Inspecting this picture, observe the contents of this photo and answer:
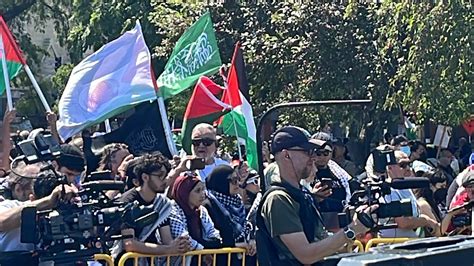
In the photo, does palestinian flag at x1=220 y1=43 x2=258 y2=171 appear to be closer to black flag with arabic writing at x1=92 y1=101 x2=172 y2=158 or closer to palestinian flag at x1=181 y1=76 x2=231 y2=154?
palestinian flag at x1=181 y1=76 x2=231 y2=154

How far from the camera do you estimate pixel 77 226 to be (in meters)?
5.60

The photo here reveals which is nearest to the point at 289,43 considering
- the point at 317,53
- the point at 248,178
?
the point at 317,53

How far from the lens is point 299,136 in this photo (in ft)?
18.6

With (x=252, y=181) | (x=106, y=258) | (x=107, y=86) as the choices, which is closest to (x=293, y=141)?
(x=106, y=258)

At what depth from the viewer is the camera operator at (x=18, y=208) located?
5.84 metres

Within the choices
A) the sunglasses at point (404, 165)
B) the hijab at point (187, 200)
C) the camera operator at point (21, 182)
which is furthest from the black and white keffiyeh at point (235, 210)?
the camera operator at point (21, 182)

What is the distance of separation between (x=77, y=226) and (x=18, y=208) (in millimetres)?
555

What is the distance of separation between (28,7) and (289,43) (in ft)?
53.1

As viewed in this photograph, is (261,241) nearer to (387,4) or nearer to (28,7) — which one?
(387,4)

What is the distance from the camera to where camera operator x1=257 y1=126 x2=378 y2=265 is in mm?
5383

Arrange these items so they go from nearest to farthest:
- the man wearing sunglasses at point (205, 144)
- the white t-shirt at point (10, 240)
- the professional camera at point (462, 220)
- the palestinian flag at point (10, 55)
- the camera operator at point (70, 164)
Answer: the white t-shirt at point (10, 240) → the camera operator at point (70, 164) → the professional camera at point (462, 220) → the man wearing sunglasses at point (205, 144) → the palestinian flag at point (10, 55)

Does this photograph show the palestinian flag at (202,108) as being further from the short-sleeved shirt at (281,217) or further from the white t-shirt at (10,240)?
the short-sleeved shirt at (281,217)

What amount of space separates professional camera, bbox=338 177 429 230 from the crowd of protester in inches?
3.0

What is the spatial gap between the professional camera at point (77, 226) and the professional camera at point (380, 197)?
121 centimetres
